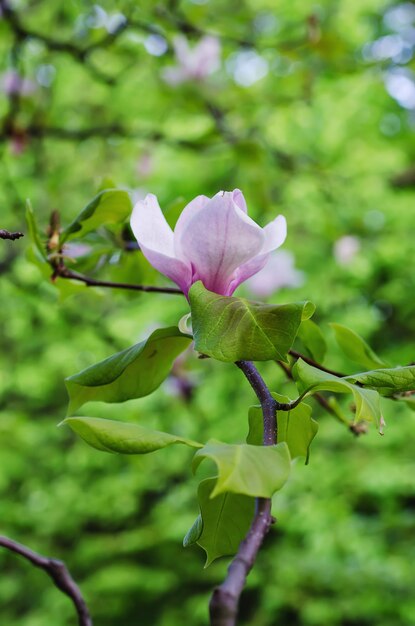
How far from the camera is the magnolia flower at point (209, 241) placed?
34 cm

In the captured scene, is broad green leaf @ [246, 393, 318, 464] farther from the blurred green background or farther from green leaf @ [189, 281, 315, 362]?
the blurred green background

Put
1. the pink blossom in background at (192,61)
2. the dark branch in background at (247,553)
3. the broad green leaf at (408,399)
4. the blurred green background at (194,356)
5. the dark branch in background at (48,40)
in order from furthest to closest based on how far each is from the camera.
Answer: the blurred green background at (194,356), the pink blossom in background at (192,61), the dark branch in background at (48,40), the broad green leaf at (408,399), the dark branch in background at (247,553)

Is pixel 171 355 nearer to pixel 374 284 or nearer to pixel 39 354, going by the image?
pixel 39 354

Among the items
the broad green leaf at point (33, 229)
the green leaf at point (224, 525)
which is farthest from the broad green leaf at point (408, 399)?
the broad green leaf at point (33, 229)

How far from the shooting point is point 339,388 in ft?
0.94

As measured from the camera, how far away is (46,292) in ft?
6.50

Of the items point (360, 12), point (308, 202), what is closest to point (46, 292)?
point (308, 202)

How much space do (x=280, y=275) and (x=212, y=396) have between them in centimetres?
91

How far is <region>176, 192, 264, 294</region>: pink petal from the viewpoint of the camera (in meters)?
0.33

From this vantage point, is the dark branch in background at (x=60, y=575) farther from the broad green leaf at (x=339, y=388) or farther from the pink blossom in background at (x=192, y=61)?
the pink blossom in background at (x=192, y=61)

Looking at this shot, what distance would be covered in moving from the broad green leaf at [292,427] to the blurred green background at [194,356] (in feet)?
4.26

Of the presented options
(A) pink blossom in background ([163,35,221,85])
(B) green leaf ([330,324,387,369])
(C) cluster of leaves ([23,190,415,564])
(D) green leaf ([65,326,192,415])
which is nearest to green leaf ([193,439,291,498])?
(C) cluster of leaves ([23,190,415,564])

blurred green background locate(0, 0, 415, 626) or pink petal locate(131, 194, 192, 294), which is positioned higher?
pink petal locate(131, 194, 192, 294)

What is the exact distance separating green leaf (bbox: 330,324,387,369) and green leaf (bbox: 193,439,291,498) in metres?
0.22
